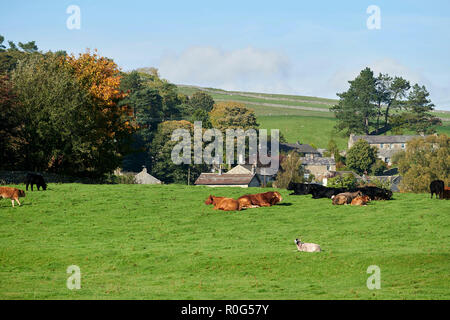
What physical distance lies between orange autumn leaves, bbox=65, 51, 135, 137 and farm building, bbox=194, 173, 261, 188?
54.3 metres

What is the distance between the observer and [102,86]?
64.4m

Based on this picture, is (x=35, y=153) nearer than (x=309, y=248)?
No

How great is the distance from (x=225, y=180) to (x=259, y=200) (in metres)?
88.3

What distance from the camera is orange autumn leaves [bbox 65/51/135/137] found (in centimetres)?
6316

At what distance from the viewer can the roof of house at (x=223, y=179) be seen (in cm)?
12131

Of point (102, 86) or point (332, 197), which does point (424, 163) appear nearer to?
point (102, 86)

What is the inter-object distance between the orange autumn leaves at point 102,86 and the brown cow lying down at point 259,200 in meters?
30.6

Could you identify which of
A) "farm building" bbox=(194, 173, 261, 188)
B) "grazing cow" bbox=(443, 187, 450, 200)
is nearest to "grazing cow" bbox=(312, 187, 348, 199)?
"grazing cow" bbox=(443, 187, 450, 200)

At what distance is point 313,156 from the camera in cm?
19712

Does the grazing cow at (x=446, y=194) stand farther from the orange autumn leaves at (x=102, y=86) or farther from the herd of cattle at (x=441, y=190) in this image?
the orange autumn leaves at (x=102, y=86)

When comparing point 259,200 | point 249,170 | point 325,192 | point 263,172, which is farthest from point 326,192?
point 263,172
